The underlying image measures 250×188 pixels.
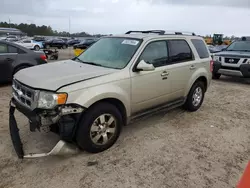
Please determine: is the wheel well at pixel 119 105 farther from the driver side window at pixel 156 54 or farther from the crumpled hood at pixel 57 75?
the driver side window at pixel 156 54

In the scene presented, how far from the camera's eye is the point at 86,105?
3.14m

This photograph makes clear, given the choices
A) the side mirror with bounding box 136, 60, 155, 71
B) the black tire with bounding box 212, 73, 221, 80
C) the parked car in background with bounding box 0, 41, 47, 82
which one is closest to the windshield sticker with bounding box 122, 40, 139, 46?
the side mirror with bounding box 136, 60, 155, 71

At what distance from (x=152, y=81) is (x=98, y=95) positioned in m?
1.20

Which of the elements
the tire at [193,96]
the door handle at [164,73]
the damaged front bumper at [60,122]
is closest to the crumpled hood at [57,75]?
the damaged front bumper at [60,122]

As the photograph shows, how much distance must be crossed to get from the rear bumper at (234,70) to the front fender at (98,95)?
21.3 feet

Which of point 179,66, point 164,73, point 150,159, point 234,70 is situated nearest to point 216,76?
point 234,70

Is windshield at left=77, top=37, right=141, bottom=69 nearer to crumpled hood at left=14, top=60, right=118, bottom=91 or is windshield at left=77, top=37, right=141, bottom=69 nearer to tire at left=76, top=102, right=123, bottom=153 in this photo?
crumpled hood at left=14, top=60, right=118, bottom=91

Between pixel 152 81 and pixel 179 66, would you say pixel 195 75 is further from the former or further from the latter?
pixel 152 81

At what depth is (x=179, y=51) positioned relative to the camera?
4754 mm

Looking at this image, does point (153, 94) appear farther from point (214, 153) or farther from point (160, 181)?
point (160, 181)

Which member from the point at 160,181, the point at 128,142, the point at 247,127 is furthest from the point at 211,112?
the point at 160,181

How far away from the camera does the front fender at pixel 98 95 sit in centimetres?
306

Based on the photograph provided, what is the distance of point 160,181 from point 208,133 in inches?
73.9

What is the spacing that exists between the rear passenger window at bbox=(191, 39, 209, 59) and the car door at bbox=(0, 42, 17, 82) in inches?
210
